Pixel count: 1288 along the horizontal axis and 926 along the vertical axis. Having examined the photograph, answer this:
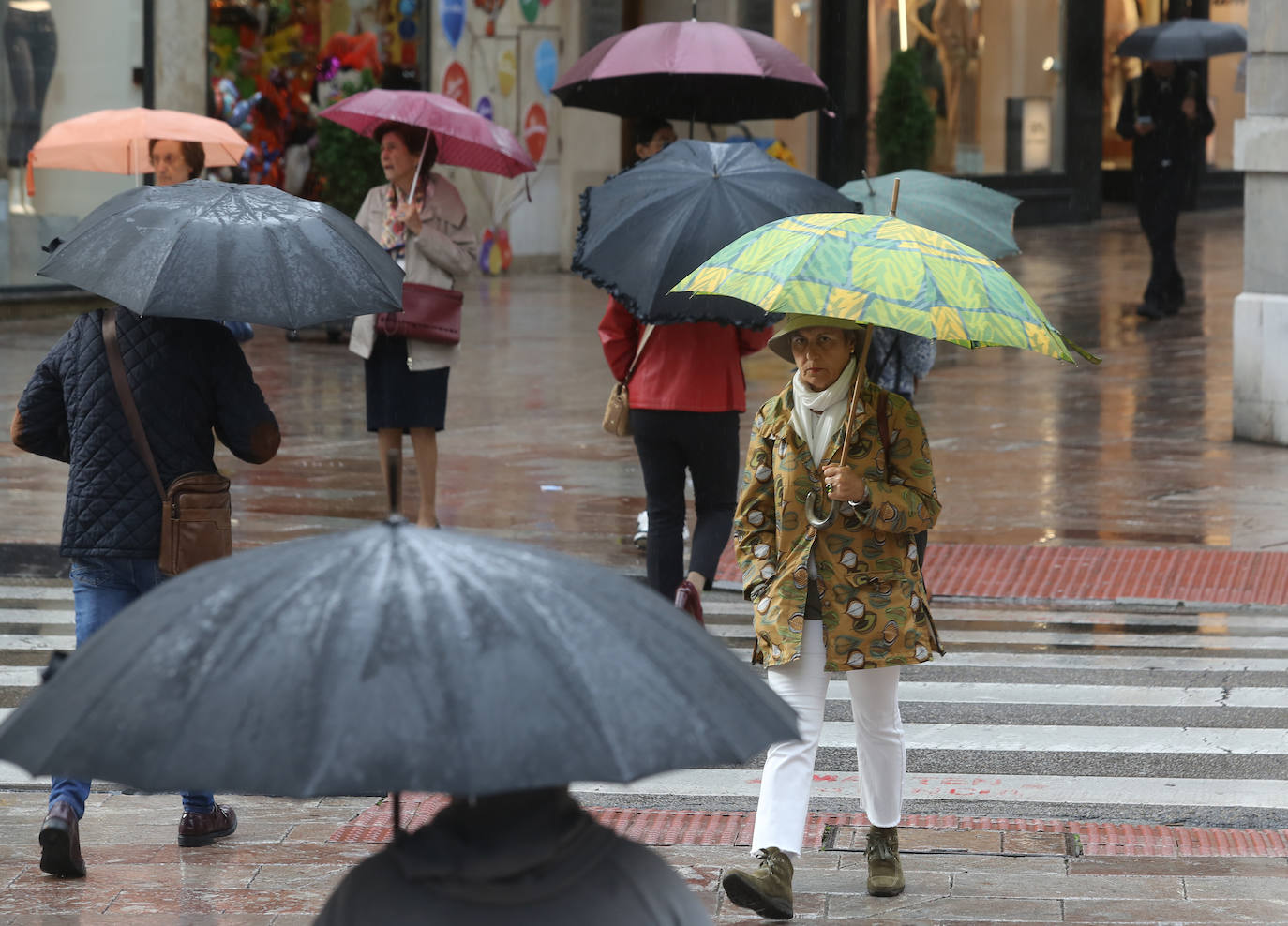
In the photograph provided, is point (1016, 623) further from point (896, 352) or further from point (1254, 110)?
point (1254, 110)

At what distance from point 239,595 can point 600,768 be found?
496 millimetres

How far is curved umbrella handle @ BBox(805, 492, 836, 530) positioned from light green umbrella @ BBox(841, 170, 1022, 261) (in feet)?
7.95

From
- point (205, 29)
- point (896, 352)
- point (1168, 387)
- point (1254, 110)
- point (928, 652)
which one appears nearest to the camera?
point (928, 652)

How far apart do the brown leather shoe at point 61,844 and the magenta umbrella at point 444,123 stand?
4.88 meters

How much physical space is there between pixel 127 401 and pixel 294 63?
1844 cm

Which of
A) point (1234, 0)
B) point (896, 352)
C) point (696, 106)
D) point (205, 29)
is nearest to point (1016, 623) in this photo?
point (896, 352)

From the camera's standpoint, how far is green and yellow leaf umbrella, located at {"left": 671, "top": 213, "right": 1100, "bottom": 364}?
4871mm

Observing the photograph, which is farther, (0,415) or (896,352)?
(0,415)

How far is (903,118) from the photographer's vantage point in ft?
90.3

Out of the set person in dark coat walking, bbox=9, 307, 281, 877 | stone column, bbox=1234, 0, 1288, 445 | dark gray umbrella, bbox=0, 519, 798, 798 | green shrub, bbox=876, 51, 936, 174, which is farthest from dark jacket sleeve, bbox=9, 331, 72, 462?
green shrub, bbox=876, 51, 936, 174

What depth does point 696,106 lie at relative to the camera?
408 inches

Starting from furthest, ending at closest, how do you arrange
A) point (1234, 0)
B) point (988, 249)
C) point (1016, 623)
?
point (1234, 0), point (1016, 623), point (988, 249)

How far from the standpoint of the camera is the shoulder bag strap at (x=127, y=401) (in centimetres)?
545

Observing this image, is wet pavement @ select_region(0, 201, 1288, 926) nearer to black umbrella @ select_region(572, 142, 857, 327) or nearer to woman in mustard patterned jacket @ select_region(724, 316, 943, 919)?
woman in mustard patterned jacket @ select_region(724, 316, 943, 919)
